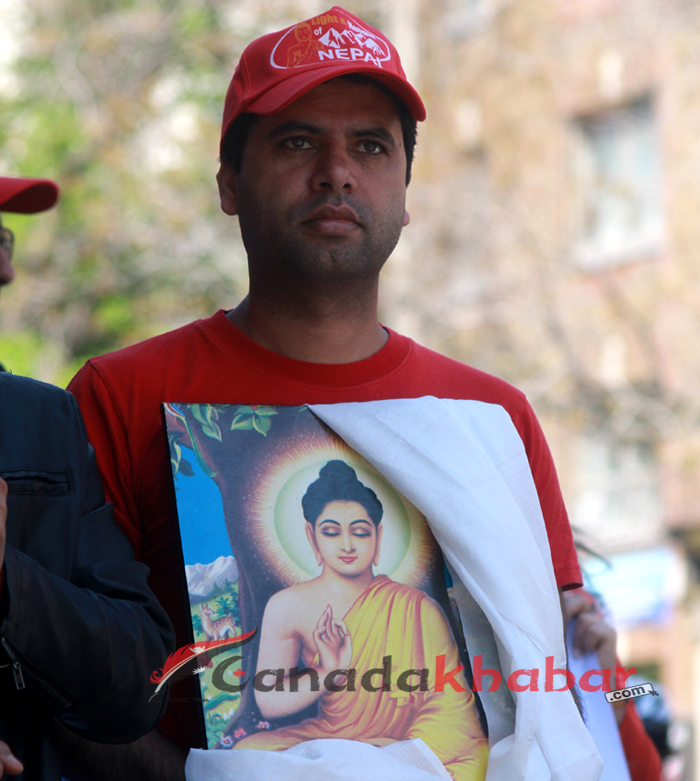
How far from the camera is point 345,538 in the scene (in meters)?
1.80

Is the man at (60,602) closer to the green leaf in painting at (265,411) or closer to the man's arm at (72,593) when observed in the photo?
the man's arm at (72,593)

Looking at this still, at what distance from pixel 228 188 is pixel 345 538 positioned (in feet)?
2.51

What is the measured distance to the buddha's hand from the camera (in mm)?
1698

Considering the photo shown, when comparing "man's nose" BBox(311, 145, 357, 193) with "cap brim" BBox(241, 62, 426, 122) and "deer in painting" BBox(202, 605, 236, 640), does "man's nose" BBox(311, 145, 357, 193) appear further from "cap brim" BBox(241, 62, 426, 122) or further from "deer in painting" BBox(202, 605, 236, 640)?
"deer in painting" BBox(202, 605, 236, 640)

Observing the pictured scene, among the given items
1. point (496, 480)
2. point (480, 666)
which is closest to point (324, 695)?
point (480, 666)

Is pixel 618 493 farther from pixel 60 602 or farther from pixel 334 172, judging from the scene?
pixel 60 602

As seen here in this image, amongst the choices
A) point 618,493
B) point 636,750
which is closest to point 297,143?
point 636,750

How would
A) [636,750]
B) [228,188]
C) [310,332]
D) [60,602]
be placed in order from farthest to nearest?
[636,750], [228,188], [310,332], [60,602]

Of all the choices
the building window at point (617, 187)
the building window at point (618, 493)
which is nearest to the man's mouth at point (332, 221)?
the building window at point (618, 493)

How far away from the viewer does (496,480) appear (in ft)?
6.14

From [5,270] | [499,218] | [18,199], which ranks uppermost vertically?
[499,218]

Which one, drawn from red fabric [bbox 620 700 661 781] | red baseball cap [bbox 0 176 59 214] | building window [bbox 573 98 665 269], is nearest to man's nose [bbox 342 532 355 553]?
red fabric [bbox 620 700 661 781]

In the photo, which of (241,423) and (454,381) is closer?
(241,423)

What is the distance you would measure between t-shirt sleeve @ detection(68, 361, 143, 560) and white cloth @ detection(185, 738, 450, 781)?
15.5 inches
